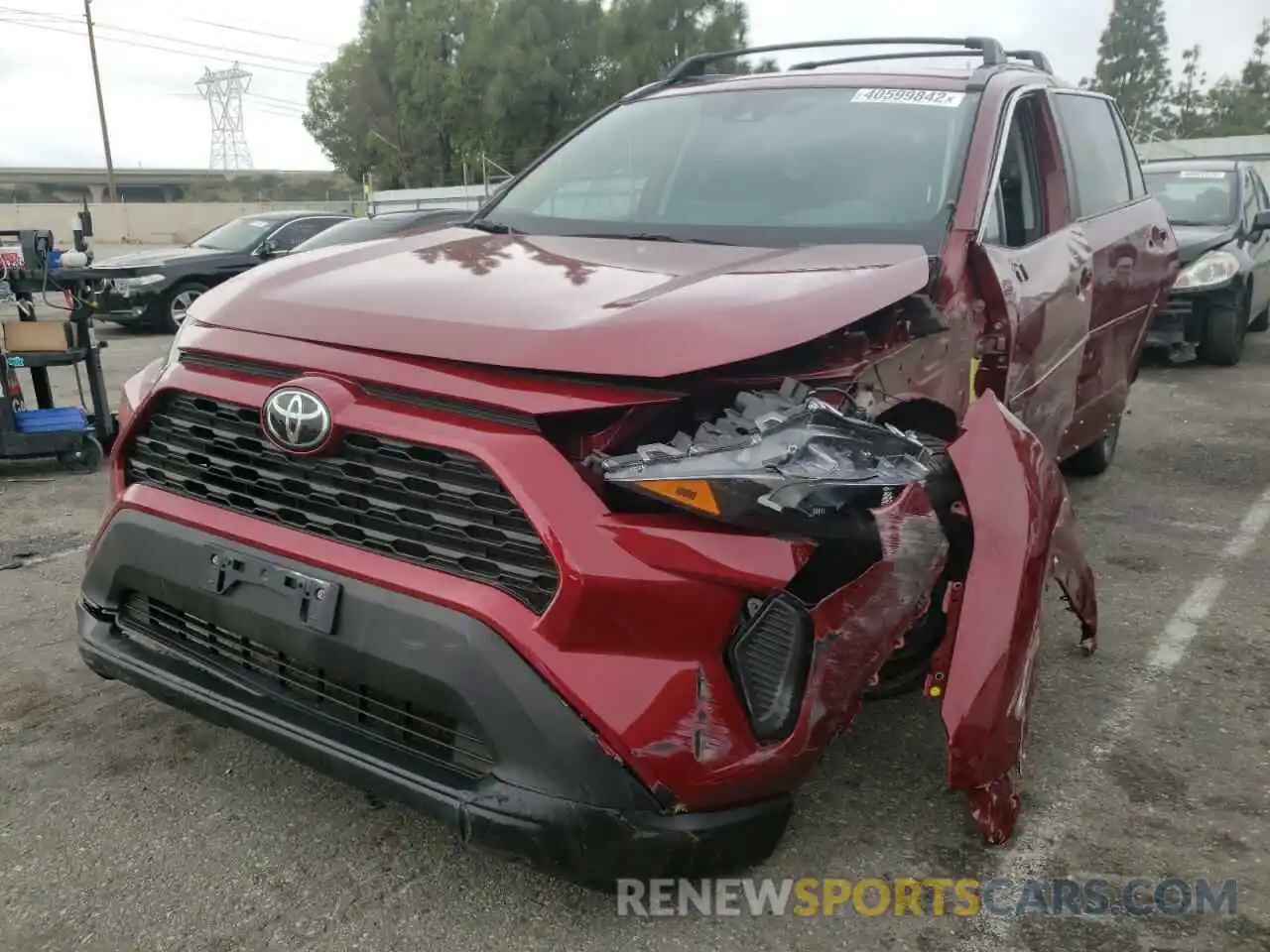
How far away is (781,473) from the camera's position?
6.63ft

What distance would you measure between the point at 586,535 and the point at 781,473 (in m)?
A: 0.37

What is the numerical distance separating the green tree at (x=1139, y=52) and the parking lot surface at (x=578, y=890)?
82.3 m

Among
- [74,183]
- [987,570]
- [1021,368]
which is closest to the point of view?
[987,570]

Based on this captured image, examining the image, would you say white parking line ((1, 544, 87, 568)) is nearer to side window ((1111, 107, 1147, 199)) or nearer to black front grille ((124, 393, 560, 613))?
black front grille ((124, 393, 560, 613))

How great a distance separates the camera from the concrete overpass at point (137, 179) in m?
75.7

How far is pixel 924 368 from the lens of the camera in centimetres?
269

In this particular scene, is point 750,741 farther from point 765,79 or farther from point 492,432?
point 765,79

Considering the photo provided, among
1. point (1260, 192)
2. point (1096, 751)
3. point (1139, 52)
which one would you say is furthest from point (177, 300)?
point (1139, 52)

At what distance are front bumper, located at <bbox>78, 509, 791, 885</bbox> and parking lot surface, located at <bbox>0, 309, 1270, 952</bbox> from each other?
34cm

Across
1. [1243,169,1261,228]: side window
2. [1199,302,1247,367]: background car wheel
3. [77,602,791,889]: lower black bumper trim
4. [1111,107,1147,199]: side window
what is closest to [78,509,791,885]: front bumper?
[77,602,791,889]: lower black bumper trim

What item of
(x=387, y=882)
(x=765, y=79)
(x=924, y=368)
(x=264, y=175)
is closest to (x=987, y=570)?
(x=924, y=368)

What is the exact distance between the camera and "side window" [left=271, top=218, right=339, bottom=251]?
545 inches

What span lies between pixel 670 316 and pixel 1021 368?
1.53 m

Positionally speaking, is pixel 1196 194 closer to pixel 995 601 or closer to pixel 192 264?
pixel 995 601
